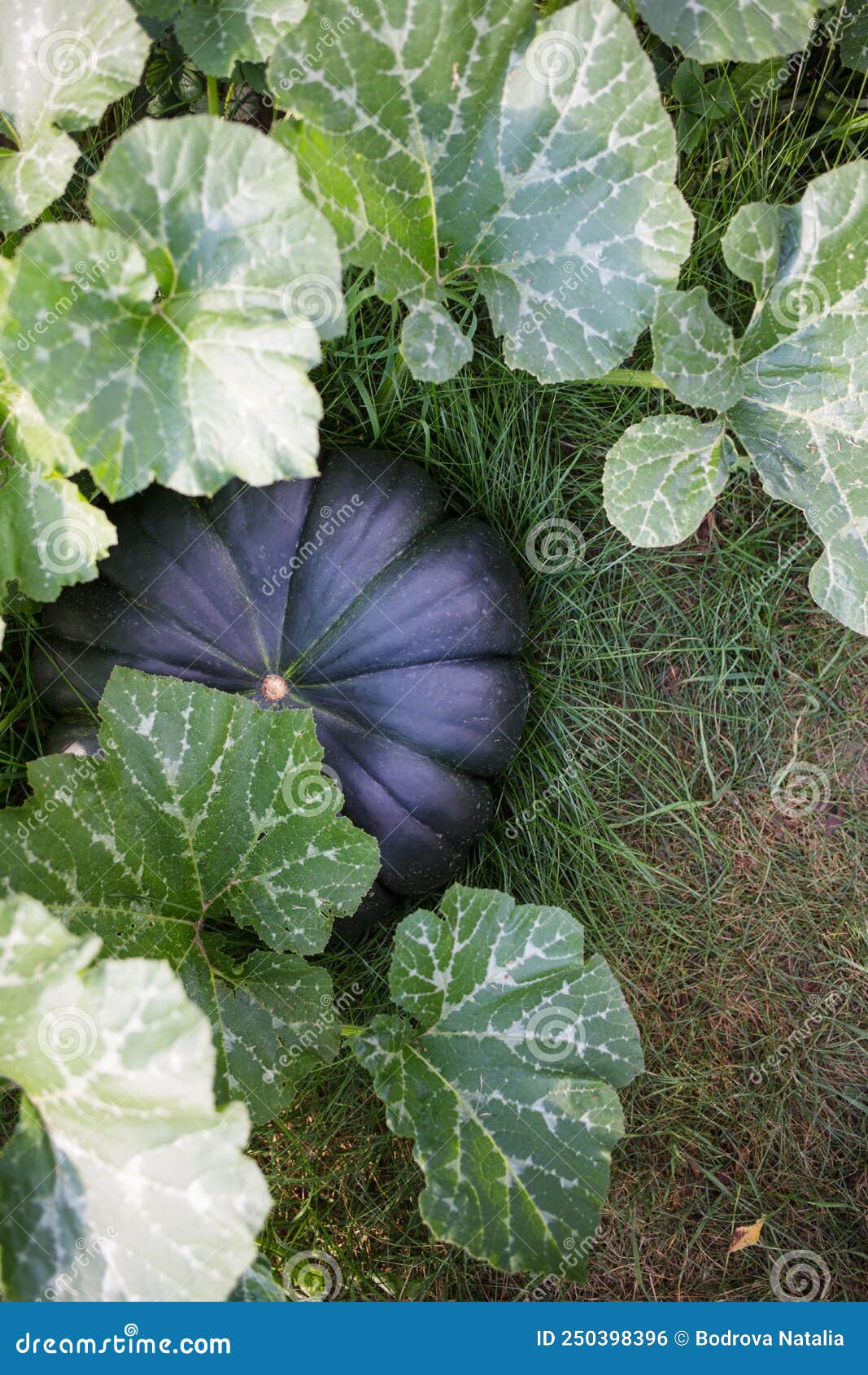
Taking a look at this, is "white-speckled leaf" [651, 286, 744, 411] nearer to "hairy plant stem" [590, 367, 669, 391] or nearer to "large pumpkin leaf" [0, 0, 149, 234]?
"hairy plant stem" [590, 367, 669, 391]

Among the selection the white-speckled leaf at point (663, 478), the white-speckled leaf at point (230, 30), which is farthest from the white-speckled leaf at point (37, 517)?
the white-speckled leaf at point (663, 478)

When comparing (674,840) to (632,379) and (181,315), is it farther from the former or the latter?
(181,315)

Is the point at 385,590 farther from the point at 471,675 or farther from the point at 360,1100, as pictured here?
the point at 360,1100

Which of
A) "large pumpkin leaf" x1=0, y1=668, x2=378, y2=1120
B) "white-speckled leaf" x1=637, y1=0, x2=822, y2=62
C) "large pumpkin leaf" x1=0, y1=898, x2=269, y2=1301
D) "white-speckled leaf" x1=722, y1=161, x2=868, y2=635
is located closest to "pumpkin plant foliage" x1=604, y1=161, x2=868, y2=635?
"white-speckled leaf" x1=722, y1=161, x2=868, y2=635

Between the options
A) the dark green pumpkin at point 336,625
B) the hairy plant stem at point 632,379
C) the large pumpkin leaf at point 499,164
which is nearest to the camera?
the large pumpkin leaf at point 499,164

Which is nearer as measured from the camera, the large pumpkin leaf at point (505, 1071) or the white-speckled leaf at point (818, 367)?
the large pumpkin leaf at point (505, 1071)

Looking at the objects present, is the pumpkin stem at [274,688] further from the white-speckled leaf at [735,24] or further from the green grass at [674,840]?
the white-speckled leaf at [735,24]

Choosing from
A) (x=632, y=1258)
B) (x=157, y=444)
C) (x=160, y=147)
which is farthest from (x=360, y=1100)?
(x=160, y=147)
